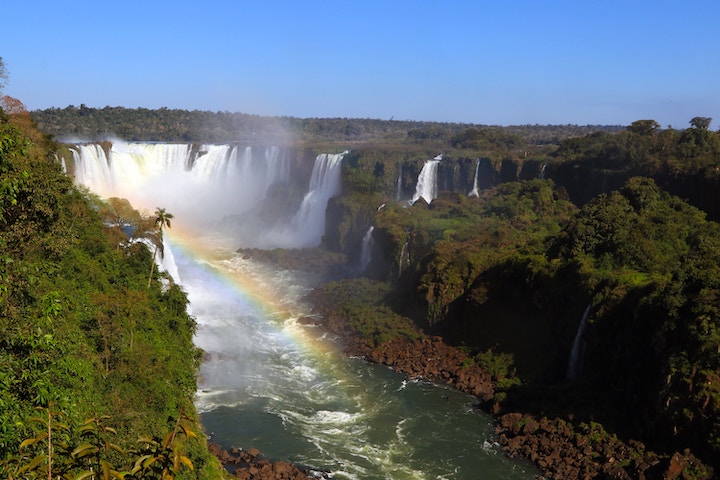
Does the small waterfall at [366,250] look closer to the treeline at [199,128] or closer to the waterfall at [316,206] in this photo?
the waterfall at [316,206]

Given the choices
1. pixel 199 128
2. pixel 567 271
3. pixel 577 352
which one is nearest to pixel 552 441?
pixel 577 352

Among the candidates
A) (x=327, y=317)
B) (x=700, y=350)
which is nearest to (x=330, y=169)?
(x=327, y=317)

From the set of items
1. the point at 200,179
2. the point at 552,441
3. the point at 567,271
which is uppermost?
the point at 200,179

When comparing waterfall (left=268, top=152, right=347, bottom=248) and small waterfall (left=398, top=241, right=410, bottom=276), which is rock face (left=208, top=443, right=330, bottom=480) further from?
waterfall (left=268, top=152, right=347, bottom=248)

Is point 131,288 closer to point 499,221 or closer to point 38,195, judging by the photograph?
point 38,195

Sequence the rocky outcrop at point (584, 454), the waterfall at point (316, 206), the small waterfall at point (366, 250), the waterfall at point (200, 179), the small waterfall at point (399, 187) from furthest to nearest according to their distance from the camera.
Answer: the waterfall at point (200, 179) < the small waterfall at point (399, 187) < the waterfall at point (316, 206) < the small waterfall at point (366, 250) < the rocky outcrop at point (584, 454)

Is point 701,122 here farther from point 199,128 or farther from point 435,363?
point 199,128

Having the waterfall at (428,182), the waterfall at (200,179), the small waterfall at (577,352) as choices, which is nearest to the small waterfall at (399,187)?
the waterfall at (428,182)
